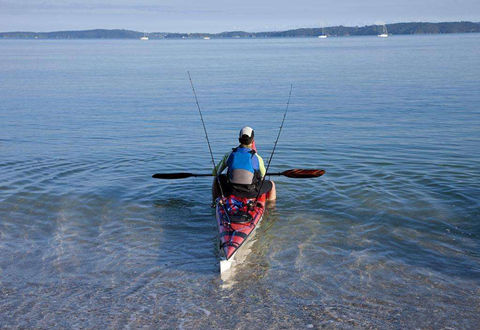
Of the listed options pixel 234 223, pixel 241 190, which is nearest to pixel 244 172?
pixel 241 190

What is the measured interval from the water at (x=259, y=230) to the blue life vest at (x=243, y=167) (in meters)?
1.21

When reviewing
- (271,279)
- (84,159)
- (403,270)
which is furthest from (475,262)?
(84,159)

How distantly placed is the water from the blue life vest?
1.21 metres

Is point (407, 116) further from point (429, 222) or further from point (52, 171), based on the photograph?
point (52, 171)

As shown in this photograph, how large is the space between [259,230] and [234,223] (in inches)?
50.1

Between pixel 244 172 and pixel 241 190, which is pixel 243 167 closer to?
pixel 244 172

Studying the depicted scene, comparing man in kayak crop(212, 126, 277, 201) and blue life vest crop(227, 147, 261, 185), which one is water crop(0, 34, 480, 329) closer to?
man in kayak crop(212, 126, 277, 201)

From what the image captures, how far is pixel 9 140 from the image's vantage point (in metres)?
20.2

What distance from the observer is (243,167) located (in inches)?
408

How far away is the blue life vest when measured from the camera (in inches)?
407

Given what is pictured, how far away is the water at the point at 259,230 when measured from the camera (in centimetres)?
754

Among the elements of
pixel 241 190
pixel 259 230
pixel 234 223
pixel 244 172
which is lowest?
pixel 259 230

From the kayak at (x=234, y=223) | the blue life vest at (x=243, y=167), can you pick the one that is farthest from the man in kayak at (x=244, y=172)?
the kayak at (x=234, y=223)

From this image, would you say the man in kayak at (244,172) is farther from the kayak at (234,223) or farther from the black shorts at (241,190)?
the kayak at (234,223)
